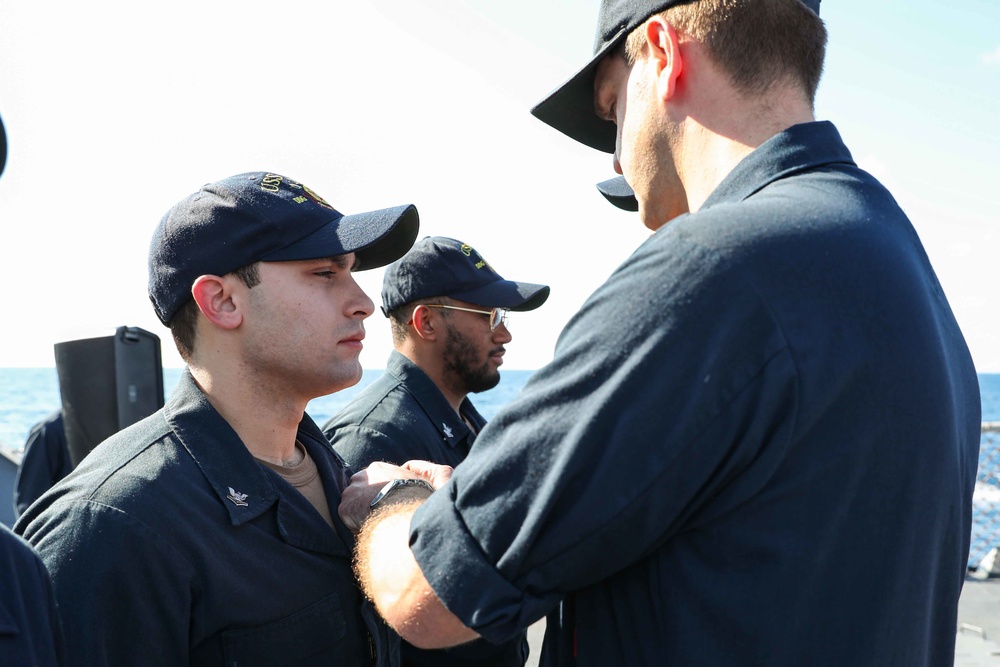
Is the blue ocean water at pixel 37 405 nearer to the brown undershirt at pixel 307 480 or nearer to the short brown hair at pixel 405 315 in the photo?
the short brown hair at pixel 405 315

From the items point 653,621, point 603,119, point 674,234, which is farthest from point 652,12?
point 653,621

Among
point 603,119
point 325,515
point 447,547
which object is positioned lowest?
point 325,515

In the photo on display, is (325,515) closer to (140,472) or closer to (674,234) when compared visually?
(140,472)

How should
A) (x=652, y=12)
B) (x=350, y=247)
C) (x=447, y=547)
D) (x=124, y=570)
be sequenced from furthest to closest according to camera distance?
(x=350, y=247) < (x=124, y=570) < (x=652, y=12) < (x=447, y=547)

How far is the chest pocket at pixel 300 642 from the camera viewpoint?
77.2 inches

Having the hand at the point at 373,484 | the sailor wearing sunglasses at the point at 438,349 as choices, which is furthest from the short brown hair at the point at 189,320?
the sailor wearing sunglasses at the point at 438,349

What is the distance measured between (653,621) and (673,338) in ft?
1.58

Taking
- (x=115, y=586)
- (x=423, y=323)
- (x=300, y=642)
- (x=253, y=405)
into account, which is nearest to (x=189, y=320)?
(x=253, y=405)

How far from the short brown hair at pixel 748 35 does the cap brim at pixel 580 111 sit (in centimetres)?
19

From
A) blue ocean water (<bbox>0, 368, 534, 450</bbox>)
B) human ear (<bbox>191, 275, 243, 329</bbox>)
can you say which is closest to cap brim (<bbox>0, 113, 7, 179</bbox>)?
human ear (<bbox>191, 275, 243, 329</bbox>)

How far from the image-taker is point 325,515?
241cm

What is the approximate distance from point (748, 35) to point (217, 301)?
1.50 meters

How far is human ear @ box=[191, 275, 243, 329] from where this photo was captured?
2.32m

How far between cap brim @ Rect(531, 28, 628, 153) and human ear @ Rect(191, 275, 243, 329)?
0.95 meters
